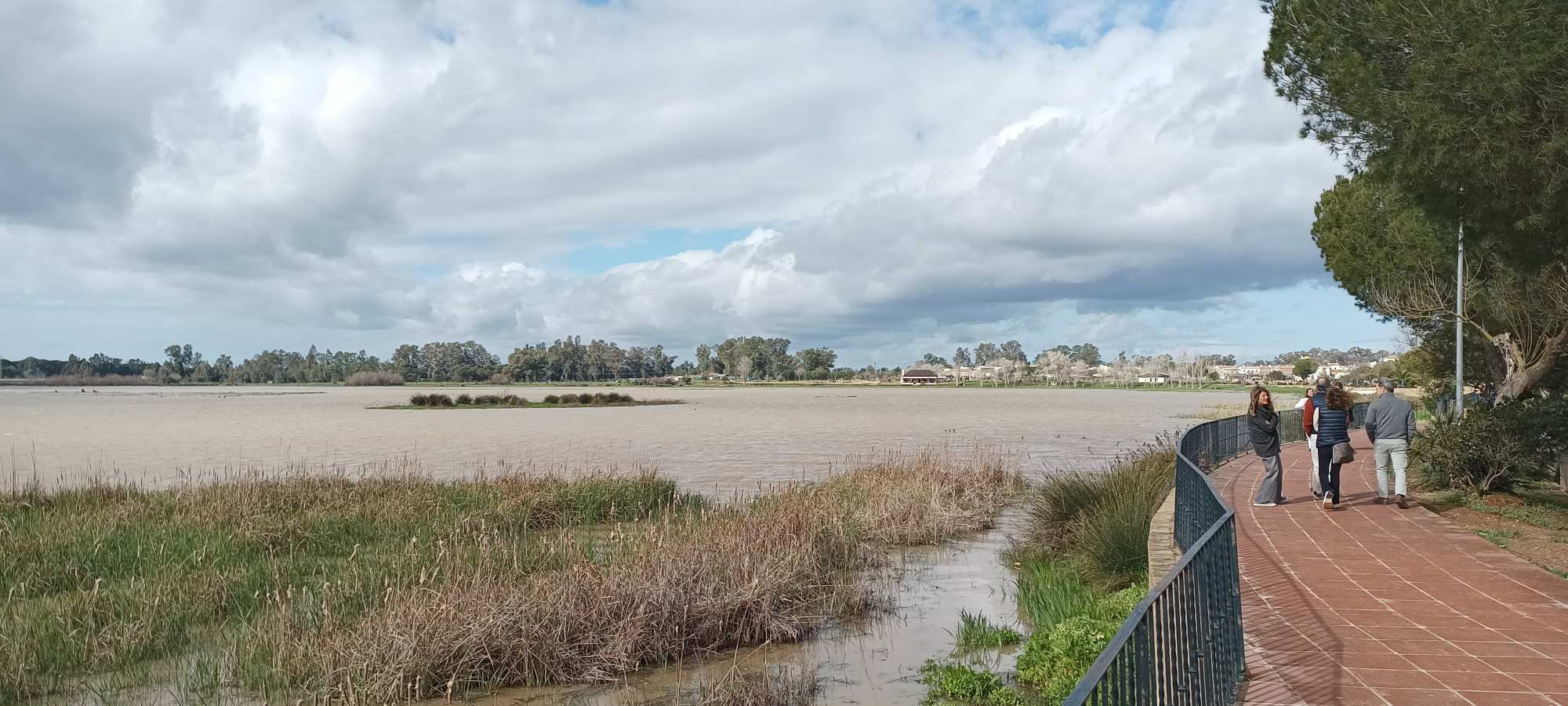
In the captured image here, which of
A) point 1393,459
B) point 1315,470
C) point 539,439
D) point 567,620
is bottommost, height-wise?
point 539,439

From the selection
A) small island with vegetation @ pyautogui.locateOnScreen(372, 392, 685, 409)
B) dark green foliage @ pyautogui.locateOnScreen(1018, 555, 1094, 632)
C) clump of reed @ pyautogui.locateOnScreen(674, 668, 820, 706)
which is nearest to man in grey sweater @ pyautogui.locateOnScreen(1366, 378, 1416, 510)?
dark green foliage @ pyautogui.locateOnScreen(1018, 555, 1094, 632)

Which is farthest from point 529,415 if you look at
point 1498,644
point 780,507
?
point 1498,644

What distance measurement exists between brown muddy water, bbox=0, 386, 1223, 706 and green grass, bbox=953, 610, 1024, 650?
172mm

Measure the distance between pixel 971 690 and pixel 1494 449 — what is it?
978cm

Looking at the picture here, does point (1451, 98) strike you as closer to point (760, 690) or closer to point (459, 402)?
point (760, 690)

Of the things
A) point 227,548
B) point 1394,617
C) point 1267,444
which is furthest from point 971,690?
point 227,548

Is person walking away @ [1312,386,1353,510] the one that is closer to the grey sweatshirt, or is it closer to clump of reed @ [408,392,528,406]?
the grey sweatshirt

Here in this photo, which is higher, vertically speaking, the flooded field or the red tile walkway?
the red tile walkway

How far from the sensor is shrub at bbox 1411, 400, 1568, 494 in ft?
43.2

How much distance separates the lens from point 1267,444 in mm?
12430

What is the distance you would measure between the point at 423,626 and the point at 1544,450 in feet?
48.3

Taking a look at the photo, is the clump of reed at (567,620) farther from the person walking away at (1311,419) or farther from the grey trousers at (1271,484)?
the person walking away at (1311,419)

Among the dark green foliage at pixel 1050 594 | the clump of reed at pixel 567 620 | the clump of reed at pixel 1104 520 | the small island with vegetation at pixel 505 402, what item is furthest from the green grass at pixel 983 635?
the small island with vegetation at pixel 505 402

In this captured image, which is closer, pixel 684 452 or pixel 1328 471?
pixel 1328 471
